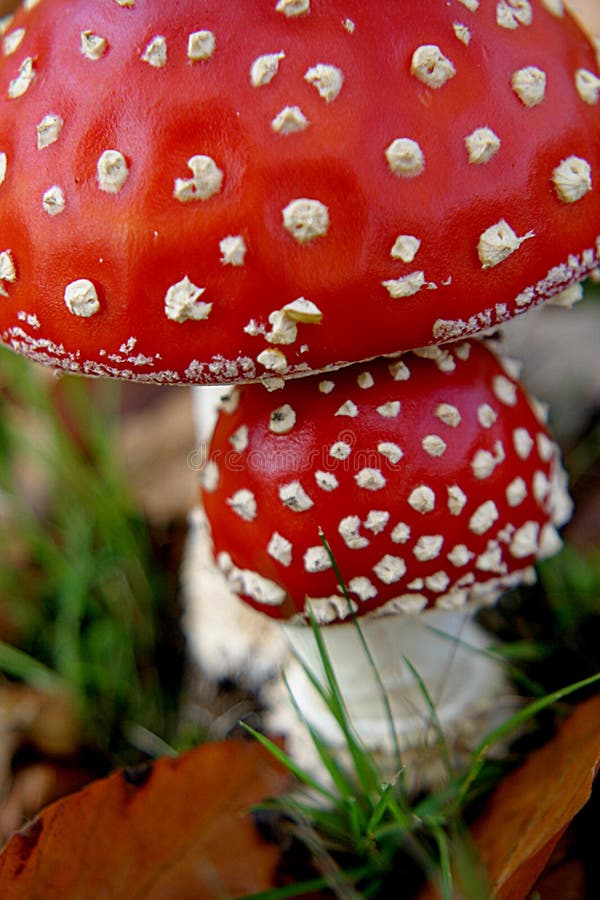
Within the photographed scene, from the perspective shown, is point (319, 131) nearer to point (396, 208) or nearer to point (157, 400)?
point (396, 208)

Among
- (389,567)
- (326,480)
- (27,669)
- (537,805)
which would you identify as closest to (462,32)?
(326,480)

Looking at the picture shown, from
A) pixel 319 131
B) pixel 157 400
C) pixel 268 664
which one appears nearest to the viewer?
pixel 319 131

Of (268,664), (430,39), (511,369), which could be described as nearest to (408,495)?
(511,369)

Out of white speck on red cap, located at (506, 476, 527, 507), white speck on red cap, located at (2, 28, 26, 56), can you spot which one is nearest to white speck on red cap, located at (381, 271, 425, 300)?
white speck on red cap, located at (506, 476, 527, 507)

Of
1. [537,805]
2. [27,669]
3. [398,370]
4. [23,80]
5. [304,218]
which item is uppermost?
[23,80]

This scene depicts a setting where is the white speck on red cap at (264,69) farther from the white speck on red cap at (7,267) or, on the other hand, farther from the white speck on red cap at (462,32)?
the white speck on red cap at (7,267)

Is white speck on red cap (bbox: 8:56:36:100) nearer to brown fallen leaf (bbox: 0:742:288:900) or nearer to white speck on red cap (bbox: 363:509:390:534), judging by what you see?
white speck on red cap (bbox: 363:509:390:534)

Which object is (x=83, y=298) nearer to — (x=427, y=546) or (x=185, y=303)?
(x=185, y=303)
